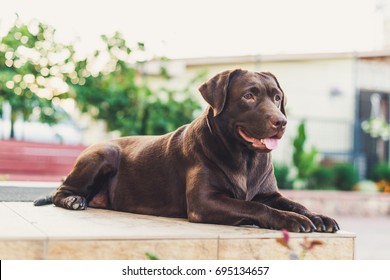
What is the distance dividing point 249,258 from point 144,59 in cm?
728

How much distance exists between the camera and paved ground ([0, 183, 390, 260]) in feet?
18.6

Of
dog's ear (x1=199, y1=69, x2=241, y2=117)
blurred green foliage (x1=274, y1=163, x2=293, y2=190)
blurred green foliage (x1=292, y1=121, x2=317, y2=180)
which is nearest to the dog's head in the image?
dog's ear (x1=199, y1=69, x2=241, y2=117)

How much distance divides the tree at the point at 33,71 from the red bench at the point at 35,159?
2.89ft

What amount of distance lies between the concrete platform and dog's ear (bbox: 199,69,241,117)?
0.74m

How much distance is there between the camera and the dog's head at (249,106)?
3725 mm

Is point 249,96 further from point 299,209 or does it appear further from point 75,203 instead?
point 75,203

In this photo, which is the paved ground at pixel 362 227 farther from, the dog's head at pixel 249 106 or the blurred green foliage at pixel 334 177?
the dog's head at pixel 249 106

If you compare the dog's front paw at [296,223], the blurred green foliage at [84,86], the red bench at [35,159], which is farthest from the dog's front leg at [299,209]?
the blurred green foliage at [84,86]

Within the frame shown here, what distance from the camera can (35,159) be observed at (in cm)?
887

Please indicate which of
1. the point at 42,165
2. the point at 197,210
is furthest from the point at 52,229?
the point at 42,165

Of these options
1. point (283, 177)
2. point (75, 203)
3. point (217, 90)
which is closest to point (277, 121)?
point (217, 90)

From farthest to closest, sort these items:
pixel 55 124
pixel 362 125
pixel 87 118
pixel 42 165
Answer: pixel 362 125 < pixel 87 118 < pixel 55 124 < pixel 42 165

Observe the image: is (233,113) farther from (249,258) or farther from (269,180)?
(249,258)

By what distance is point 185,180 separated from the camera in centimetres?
412
